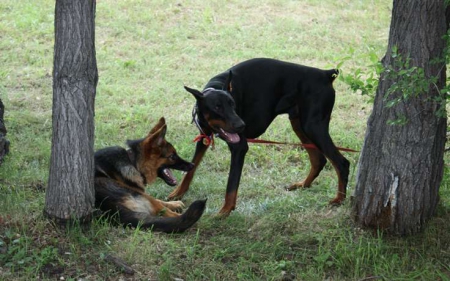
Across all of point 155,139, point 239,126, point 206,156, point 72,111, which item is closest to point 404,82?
point 239,126

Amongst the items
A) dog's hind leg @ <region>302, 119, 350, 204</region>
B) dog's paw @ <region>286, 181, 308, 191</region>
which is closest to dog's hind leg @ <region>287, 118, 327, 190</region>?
dog's paw @ <region>286, 181, 308, 191</region>

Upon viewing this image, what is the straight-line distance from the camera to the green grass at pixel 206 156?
4902 mm

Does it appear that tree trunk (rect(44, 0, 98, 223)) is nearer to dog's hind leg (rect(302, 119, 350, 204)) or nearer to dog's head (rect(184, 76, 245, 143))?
dog's head (rect(184, 76, 245, 143))

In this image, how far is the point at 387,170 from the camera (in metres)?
5.14

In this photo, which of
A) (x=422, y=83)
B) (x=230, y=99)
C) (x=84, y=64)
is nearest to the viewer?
(x=422, y=83)

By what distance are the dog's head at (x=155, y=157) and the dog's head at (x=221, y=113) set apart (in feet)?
1.57

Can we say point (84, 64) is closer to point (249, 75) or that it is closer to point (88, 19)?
point (88, 19)

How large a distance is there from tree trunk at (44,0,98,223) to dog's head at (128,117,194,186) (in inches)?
49.3

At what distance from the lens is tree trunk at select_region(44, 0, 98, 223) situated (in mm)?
4879

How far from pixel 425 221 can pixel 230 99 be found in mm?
2088

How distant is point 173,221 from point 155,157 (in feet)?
4.02

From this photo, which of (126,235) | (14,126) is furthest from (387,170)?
(14,126)

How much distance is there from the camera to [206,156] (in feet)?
26.0

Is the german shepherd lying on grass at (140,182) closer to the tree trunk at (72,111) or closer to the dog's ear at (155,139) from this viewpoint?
the dog's ear at (155,139)
